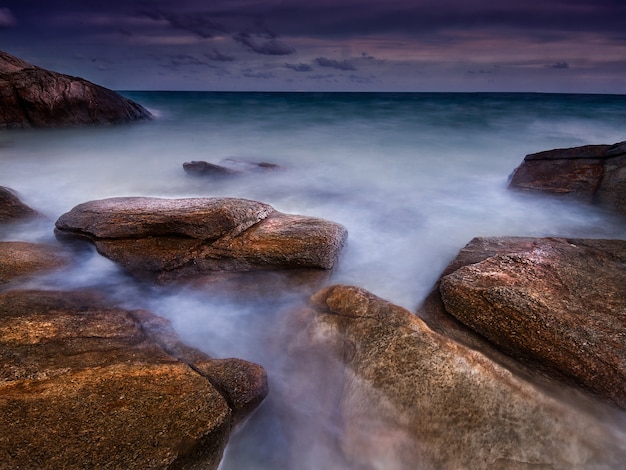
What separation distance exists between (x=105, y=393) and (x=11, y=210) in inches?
222

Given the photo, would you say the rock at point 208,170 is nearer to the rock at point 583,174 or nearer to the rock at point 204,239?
the rock at point 204,239

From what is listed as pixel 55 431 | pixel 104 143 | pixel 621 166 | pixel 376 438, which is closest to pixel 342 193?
pixel 621 166

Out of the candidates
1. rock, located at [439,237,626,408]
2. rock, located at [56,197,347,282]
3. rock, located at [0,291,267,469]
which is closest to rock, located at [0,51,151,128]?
rock, located at [56,197,347,282]

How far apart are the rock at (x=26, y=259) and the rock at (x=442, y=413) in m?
3.71

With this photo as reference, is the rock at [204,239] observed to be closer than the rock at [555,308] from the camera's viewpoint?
No

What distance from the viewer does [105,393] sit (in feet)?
9.12

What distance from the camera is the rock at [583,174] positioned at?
7.27m

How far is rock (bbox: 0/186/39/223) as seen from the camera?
675cm

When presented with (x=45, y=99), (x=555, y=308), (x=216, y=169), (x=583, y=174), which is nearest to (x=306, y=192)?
(x=216, y=169)

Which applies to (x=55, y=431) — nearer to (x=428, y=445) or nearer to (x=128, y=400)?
(x=128, y=400)

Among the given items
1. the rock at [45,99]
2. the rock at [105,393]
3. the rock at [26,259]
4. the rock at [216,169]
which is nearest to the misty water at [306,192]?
the rock at [26,259]

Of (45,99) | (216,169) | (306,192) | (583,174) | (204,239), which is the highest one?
(45,99)

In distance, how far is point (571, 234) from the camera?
22.3 ft

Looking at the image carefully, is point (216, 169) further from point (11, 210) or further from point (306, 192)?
point (11, 210)
